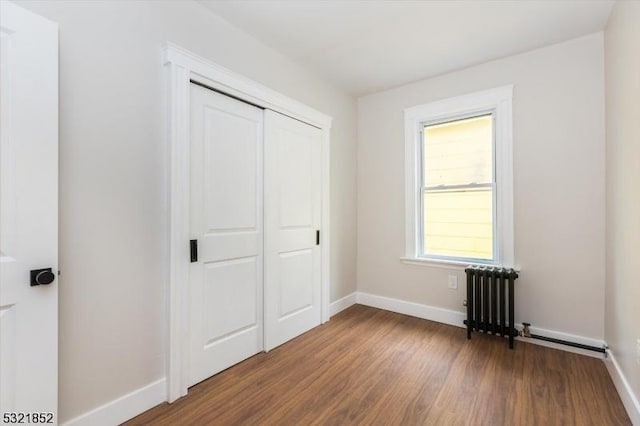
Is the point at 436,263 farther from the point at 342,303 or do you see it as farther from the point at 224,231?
the point at 224,231

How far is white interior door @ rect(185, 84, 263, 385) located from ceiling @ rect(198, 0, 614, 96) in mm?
709

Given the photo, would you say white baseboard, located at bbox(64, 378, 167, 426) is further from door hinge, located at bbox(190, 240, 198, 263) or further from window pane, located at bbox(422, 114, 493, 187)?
window pane, located at bbox(422, 114, 493, 187)

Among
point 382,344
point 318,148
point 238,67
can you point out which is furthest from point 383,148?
point 382,344

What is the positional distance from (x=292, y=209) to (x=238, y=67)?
4.46 ft

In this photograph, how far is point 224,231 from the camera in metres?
2.35

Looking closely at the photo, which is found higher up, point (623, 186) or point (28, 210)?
point (623, 186)

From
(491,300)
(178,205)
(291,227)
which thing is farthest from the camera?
(291,227)

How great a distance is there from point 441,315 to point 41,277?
3431mm

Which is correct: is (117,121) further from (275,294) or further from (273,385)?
(273,385)

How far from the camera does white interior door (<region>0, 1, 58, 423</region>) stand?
50.6 inches

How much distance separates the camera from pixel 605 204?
249 cm

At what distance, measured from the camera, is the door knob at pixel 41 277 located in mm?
1358

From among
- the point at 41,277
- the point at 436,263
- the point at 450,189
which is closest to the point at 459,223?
the point at 450,189

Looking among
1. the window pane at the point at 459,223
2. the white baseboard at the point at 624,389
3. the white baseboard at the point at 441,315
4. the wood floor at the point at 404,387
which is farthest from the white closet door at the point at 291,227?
the white baseboard at the point at 624,389
